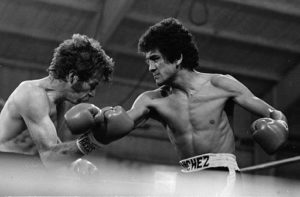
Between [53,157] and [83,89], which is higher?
[83,89]

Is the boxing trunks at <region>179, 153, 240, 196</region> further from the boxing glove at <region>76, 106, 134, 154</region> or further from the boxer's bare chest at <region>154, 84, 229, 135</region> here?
the boxing glove at <region>76, 106, 134, 154</region>

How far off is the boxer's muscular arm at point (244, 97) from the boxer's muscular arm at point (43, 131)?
798 millimetres

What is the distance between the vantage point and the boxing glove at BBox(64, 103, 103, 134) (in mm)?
2256

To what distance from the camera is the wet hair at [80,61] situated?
2.94 m

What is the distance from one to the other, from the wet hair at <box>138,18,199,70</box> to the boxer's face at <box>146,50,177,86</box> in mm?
25

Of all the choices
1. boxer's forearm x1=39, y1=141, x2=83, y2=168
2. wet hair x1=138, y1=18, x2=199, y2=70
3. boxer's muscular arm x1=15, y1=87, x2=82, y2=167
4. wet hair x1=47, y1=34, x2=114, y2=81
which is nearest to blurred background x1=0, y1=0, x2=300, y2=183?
wet hair x1=47, y1=34, x2=114, y2=81

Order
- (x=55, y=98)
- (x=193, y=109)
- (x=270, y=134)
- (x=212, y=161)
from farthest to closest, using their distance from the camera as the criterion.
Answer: (x=55, y=98) → (x=193, y=109) → (x=212, y=161) → (x=270, y=134)

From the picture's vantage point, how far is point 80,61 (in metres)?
2.99

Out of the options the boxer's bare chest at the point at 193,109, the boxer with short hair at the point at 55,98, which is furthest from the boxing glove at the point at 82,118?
the boxer's bare chest at the point at 193,109

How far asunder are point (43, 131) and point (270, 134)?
1136 millimetres

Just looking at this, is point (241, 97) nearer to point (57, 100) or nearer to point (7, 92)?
point (57, 100)

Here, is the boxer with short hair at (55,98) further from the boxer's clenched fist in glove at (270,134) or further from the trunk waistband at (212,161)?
the boxer's clenched fist in glove at (270,134)

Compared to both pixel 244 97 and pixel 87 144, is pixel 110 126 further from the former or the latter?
pixel 244 97

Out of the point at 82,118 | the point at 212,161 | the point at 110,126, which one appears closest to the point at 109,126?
the point at 110,126
